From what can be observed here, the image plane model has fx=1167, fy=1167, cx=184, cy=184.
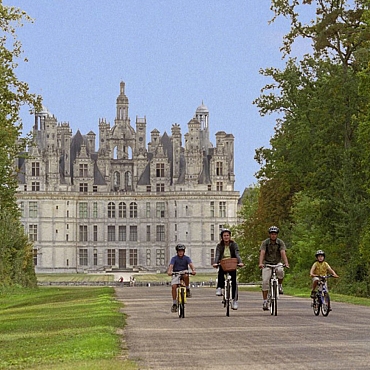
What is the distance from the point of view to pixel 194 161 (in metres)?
126

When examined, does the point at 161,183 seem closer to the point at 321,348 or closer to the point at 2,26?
the point at 2,26

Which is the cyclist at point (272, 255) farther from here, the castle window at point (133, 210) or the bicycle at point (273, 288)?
the castle window at point (133, 210)

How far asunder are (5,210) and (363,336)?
34.3 m

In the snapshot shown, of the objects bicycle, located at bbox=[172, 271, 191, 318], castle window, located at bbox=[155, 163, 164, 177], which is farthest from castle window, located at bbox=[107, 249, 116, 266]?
bicycle, located at bbox=[172, 271, 191, 318]

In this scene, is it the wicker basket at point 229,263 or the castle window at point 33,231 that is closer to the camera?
the wicker basket at point 229,263

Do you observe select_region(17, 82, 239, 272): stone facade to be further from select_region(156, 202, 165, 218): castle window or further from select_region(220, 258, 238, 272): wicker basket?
select_region(220, 258, 238, 272): wicker basket

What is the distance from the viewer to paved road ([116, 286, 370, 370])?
11234mm

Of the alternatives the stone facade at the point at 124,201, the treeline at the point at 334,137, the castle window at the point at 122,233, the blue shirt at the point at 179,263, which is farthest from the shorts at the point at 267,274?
the castle window at the point at 122,233

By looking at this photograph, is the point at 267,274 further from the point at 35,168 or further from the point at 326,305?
the point at 35,168

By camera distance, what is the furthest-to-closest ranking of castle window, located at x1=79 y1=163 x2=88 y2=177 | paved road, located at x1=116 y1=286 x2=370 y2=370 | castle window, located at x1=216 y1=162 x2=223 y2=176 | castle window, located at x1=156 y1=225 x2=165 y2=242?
castle window, located at x1=156 y1=225 x2=165 y2=242, castle window, located at x1=79 y1=163 x2=88 y2=177, castle window, located at x1=216 y1=162 x2=223 y2=176, paved road, located at x1=116 y1=286 x2=370 y2=370

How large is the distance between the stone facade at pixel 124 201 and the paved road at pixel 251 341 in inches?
4127

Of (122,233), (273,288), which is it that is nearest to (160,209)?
(122,233)

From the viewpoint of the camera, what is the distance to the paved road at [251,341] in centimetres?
1123

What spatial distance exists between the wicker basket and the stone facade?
344ft
